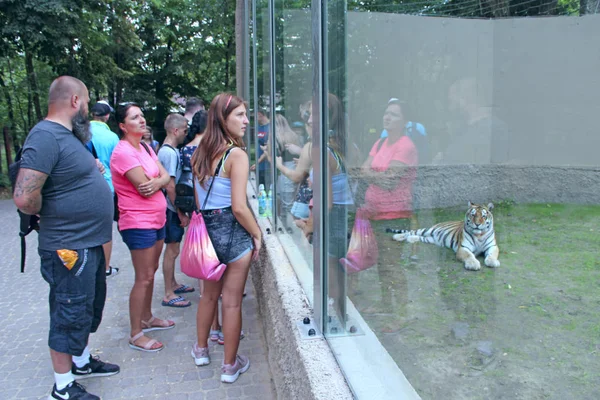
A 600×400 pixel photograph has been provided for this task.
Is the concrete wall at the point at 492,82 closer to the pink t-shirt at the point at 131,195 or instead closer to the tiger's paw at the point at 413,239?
the tiger's paw at the point at 413,239

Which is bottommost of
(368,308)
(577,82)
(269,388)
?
(269,388)

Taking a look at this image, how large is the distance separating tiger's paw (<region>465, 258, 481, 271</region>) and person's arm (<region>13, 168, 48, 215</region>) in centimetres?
220

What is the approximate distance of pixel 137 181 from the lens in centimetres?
342

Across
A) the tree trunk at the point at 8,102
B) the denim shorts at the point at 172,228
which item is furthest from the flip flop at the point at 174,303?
the tree trunk at the point at 8,102

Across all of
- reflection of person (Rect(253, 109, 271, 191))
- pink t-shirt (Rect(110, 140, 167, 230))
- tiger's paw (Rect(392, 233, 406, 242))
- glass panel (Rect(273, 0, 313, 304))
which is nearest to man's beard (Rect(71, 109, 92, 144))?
pink t-shirt (Rect(110, 140, 167, 230))

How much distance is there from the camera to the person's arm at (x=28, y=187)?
254cm

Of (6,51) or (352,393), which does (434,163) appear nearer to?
(352,393)

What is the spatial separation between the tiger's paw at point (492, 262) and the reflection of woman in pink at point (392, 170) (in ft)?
1.15

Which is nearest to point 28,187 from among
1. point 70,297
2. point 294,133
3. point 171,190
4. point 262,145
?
point 70,297

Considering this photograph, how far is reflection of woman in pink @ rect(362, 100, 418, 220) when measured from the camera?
5.55 ft

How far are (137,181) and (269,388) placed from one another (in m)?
1.70

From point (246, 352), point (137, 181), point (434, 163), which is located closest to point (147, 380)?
point (246, 352)

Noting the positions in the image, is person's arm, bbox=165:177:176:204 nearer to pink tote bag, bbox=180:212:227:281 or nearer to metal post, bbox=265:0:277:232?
metal post, bbox=265:0:277:232

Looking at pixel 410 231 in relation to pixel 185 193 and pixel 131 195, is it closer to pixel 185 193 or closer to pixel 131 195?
pixel 131 195
